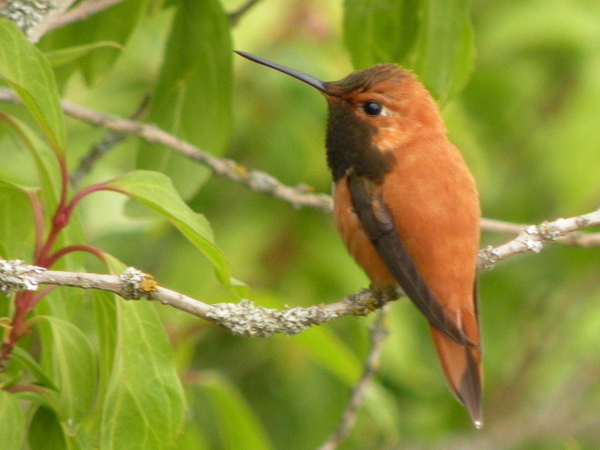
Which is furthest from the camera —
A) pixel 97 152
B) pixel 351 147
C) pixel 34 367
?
pixel 97 152

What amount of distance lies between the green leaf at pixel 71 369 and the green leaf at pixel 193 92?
100 cm

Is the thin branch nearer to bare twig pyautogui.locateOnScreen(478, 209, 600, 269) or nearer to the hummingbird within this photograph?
the hummingbird

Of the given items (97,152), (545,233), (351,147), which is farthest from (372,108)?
(97,152)

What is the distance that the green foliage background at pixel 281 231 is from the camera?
86.2 inches

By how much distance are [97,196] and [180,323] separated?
1084 millimetres

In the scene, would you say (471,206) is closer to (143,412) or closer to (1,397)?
(143,412)

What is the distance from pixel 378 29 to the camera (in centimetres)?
289

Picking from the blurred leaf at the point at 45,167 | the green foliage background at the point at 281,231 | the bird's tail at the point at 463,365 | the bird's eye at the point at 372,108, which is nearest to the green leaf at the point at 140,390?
the green foliage background at the point at 281,231

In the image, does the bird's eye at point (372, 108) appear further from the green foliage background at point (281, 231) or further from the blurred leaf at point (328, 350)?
the blurred leaf at point (328, 350)

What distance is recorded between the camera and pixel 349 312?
2438 millimetres

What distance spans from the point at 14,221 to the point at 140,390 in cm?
65

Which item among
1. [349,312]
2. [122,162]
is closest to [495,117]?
[122,162]

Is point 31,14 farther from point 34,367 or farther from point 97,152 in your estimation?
point 34,367

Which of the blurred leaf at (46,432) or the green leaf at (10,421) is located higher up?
the green leaf at (10,421)
